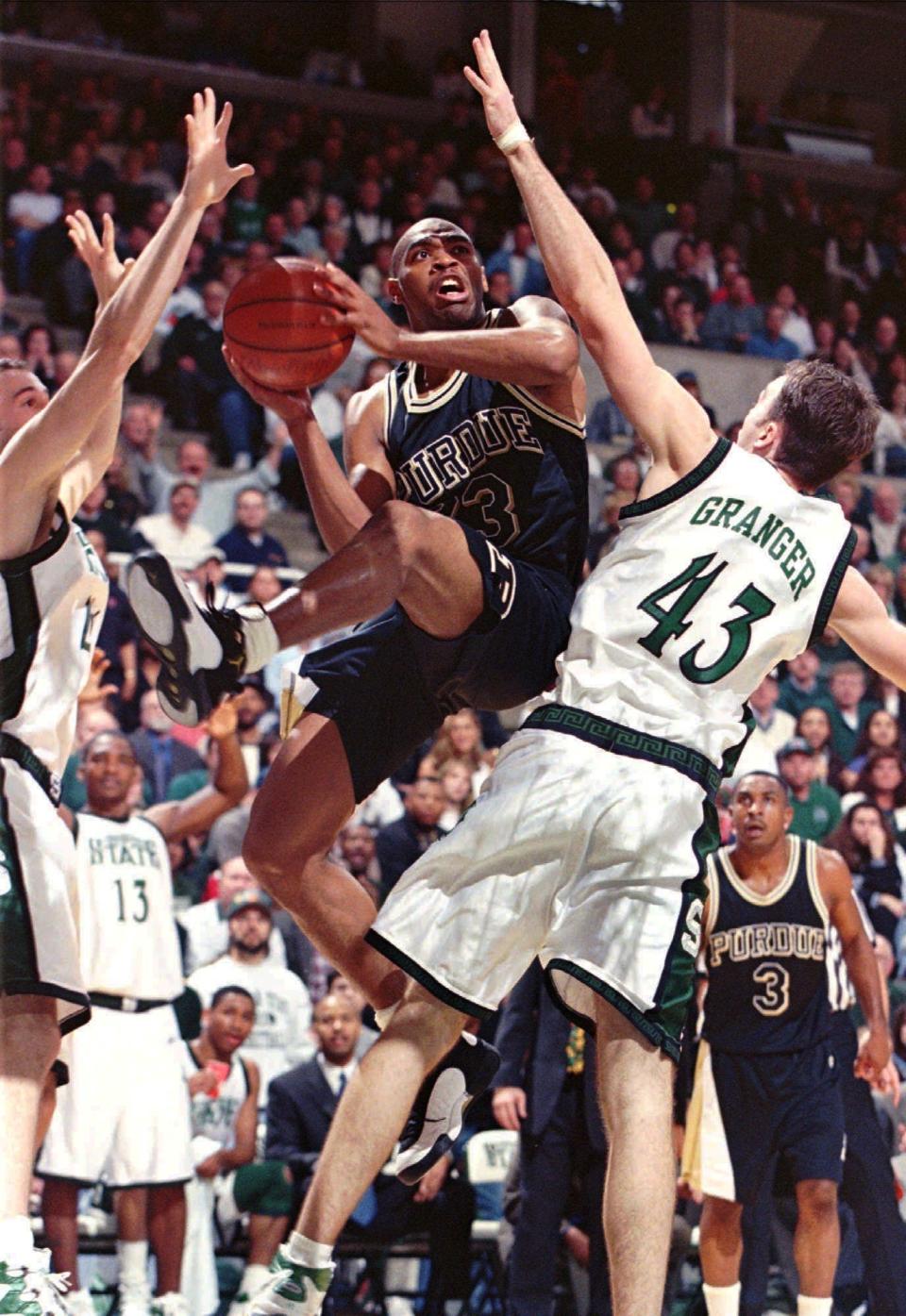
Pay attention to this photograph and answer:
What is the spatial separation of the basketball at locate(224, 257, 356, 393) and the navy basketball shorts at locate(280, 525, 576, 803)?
1.81 feet

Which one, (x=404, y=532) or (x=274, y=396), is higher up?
(x=274, y=396)

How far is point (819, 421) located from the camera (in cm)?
418

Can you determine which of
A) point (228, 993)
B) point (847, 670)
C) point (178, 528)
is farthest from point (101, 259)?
point (847, 670)

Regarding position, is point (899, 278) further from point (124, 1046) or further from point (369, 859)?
point (124, 1046)

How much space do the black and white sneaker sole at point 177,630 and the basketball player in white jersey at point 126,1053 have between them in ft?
8.97

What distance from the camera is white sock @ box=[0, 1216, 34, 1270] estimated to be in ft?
12.1

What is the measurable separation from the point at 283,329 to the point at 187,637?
84 cm

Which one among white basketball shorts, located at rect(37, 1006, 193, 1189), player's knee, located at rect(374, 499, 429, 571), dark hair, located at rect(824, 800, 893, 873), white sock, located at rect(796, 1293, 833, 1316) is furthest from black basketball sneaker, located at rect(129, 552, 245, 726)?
dark hair, located at rect(824, 800, 893, 873)

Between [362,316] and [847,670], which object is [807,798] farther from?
[362,316]

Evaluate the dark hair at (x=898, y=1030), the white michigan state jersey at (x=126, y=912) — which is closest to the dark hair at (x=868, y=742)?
the dark hair at (x=898, y=1030)

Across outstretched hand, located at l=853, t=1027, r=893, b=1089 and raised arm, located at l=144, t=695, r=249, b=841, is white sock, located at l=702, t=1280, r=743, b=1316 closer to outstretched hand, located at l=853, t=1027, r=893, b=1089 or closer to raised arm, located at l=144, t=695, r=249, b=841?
outstretched hand, located at l=853, t=1027, r=893, b=1089

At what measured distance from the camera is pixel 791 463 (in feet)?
13.9

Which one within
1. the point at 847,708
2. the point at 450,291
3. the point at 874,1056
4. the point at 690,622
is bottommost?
the point at 874,1056

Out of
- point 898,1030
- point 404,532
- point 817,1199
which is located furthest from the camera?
point 898,1030
